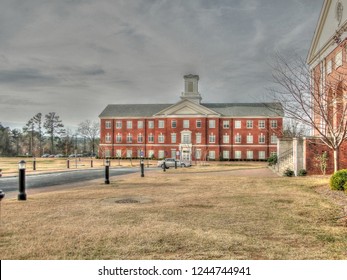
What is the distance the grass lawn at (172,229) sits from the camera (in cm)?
459

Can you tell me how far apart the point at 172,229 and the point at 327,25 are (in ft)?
78.6

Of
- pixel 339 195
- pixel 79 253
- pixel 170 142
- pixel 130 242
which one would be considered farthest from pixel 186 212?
pixel 170 142

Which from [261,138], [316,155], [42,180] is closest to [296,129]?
[261,138]

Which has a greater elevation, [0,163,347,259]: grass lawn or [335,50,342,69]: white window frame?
[335,50,342,69]: white window frame

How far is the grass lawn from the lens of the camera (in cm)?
459

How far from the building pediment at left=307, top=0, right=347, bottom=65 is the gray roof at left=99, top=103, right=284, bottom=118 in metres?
30.2

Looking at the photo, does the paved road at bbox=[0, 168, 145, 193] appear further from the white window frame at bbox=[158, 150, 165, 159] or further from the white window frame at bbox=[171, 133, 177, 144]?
the white window frame at bbox=[158, 150, 165, 159]

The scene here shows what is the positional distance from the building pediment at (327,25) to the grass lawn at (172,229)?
16.8 metres

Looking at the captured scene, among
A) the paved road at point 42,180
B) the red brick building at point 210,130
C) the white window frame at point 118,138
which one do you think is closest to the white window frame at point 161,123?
the red brick building at point 210,130

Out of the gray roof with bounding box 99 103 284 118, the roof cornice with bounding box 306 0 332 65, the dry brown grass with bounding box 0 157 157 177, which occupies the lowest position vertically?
the dry brown grass with bounding box 0 157 157 177

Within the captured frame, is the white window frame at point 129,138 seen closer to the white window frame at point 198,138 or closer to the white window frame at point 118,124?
the white window frame at point 118,124

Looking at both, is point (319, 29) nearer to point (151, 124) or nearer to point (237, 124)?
point (237, 124)

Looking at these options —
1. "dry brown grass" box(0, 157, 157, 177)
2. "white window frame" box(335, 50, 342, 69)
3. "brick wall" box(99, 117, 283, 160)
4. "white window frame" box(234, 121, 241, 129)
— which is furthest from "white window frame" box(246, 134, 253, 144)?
"white window frame" box(335, 50, 342, 69)

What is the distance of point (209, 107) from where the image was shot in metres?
62.0
